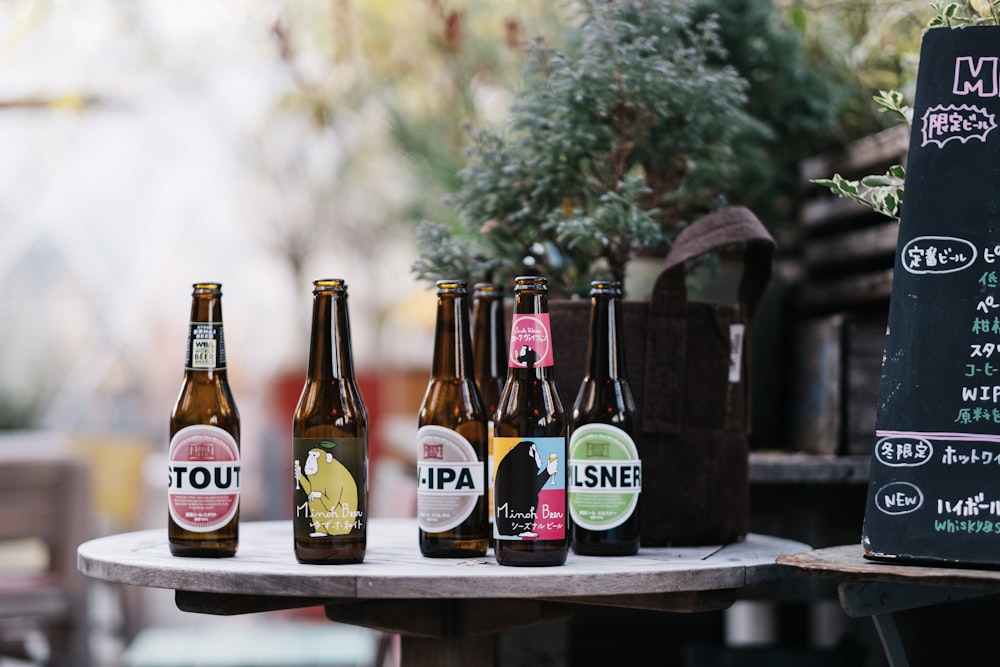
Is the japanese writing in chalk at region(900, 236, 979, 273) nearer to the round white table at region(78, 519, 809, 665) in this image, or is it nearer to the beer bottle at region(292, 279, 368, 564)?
the round white table at region(78, 519, 809, 665)

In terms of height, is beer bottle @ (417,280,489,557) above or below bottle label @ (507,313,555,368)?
below

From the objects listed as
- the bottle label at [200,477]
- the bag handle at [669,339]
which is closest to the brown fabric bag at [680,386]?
the bag handle at [669,339]

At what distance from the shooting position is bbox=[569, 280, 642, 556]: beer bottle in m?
1.84

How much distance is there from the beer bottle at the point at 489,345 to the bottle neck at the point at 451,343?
0.53 ft

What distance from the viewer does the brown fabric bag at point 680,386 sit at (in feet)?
6.62

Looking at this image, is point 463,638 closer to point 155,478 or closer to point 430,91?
point 430,91

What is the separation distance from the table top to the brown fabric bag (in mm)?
98

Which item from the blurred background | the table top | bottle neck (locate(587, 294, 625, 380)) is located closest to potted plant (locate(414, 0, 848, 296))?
the blurred background

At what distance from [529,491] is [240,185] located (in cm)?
869

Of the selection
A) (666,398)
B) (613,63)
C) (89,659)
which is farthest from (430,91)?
(666,398)

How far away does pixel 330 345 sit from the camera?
1799 millimetres

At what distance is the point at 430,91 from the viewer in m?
5.22

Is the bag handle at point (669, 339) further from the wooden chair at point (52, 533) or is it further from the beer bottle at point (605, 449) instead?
the wooden chair at point (52, 533)

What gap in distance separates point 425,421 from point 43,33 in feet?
9.53
